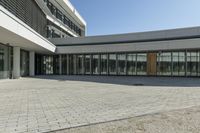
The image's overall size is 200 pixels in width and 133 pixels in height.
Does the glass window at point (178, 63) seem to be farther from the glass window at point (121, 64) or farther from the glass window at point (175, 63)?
the glass window at point (121, 64)

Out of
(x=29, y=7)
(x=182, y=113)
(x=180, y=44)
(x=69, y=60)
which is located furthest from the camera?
(x=69, y=60)

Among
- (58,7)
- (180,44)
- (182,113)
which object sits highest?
(58,7)

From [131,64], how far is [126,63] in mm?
708

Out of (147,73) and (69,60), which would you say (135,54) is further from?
(69,60)

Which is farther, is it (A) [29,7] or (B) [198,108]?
(A) [29,7]

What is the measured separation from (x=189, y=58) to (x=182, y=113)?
2377 centimetres

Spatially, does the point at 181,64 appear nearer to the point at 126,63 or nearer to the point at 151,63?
the point at 151,63

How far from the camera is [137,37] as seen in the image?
109ft

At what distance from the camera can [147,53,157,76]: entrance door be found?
32719 millimetres

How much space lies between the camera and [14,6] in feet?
82.5

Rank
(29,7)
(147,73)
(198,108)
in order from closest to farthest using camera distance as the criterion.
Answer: (198,108) < (29,7) < (147,73)

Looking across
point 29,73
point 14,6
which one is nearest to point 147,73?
point 29,73

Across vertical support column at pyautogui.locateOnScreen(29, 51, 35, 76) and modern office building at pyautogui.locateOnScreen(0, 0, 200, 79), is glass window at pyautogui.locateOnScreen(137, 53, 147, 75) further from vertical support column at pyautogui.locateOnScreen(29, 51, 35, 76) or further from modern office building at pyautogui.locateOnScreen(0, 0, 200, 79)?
vertical support column at pyautogui.locateOnScreen(29, 51, 35, 76)

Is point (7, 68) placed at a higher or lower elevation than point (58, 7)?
lower
